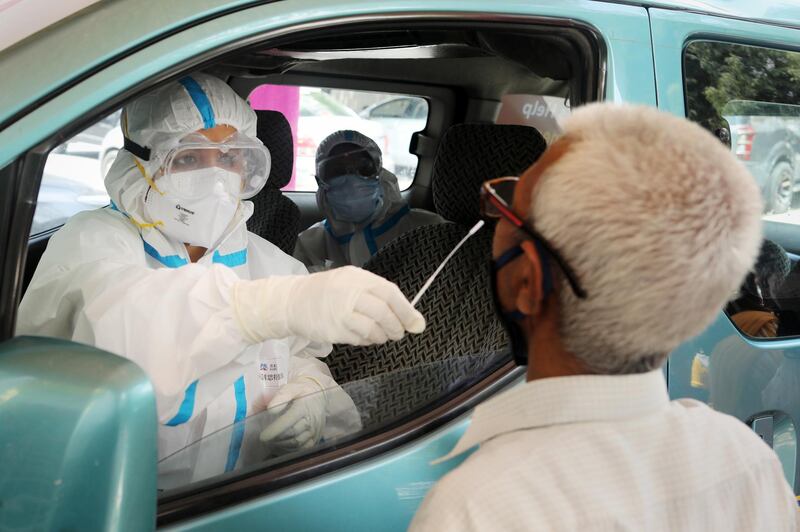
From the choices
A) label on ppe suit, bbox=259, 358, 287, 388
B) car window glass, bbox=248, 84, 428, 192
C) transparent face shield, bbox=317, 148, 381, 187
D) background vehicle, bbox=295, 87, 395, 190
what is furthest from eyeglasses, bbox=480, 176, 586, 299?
background vehicle, bbox=295, 87, 395, 190

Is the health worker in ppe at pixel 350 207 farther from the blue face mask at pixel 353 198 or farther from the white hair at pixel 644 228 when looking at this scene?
the white hair at pixel 644 228

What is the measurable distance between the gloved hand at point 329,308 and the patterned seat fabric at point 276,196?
5.96 feet

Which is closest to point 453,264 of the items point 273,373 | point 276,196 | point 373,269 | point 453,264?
point 453,264

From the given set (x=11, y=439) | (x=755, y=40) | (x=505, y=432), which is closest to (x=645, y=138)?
(x=505, y=432)

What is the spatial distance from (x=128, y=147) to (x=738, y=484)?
1506mm

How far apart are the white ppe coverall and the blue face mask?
1370mm

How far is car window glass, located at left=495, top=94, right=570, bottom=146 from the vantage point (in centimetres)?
227

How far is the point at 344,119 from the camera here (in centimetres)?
732

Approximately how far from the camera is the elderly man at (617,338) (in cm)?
90

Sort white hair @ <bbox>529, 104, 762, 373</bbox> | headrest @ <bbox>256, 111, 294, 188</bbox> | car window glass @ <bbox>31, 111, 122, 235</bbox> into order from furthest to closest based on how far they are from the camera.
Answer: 1. car window glass @ <bbox>31, 111, 122, 235</bbox>
2. headrest @ <bbox>256, 111, 294, 188</bbox>
3. white hair @ <bbox>529, 104, 762, 373</bbox>

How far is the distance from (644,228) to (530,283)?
0.52ft

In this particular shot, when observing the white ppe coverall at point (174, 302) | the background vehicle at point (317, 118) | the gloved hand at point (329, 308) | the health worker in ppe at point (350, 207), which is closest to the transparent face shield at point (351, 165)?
the health worker in ppe at point (350, 207)

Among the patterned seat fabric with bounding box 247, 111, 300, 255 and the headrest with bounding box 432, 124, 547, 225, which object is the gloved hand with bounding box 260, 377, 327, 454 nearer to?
the headrest with bounding box 432, 124, 547, 225

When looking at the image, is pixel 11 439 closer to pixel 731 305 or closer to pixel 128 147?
pixel 128 147
